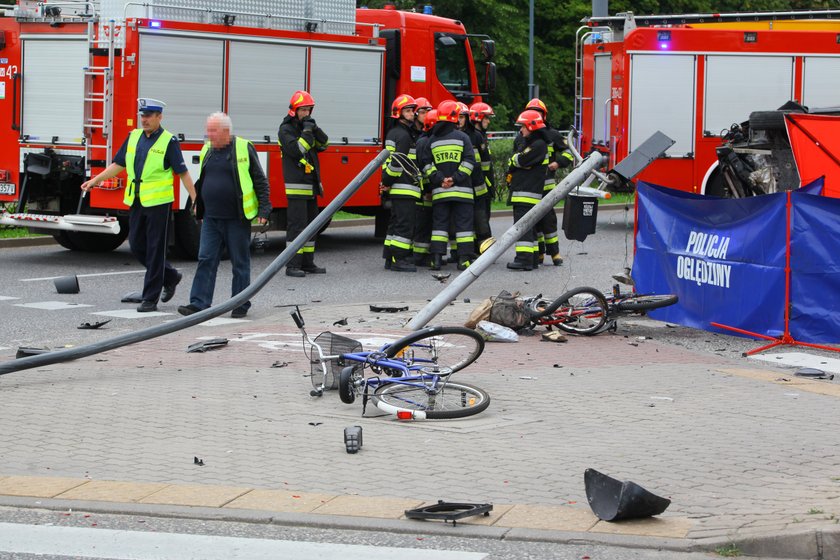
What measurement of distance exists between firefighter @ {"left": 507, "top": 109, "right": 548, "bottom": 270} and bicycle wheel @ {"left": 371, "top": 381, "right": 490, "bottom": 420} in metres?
8.14

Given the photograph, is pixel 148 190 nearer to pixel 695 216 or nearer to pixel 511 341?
pixel 511 341

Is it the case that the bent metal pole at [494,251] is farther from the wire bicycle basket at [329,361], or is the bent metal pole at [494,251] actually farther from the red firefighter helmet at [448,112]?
the red firefighter helmet at [448,112]

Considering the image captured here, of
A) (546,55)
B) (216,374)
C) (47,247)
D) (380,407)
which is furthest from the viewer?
(546,55)

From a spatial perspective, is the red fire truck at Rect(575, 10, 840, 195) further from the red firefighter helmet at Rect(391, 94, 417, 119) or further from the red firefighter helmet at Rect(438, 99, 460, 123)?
the red firefighter helmet at Rect(438, 99, 460, 123)

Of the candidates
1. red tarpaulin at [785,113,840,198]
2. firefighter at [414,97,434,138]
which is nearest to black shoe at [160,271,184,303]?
firefighter at [414,97,434,138]

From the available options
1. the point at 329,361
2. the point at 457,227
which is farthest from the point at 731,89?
the point at 329,361

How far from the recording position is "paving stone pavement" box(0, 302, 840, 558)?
6047 mm

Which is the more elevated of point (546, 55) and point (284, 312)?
point (546, 55)

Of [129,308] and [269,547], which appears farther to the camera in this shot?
[129,308]

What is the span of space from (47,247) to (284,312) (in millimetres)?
6880

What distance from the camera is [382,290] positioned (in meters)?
14.4

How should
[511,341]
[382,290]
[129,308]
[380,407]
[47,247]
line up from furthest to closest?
[47,247] < [382,290] < [129,308] < [511,341] < [380,407]

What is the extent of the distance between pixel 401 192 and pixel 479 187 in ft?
3.75

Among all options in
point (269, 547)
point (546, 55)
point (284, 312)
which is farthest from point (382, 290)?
point (546, 55)
